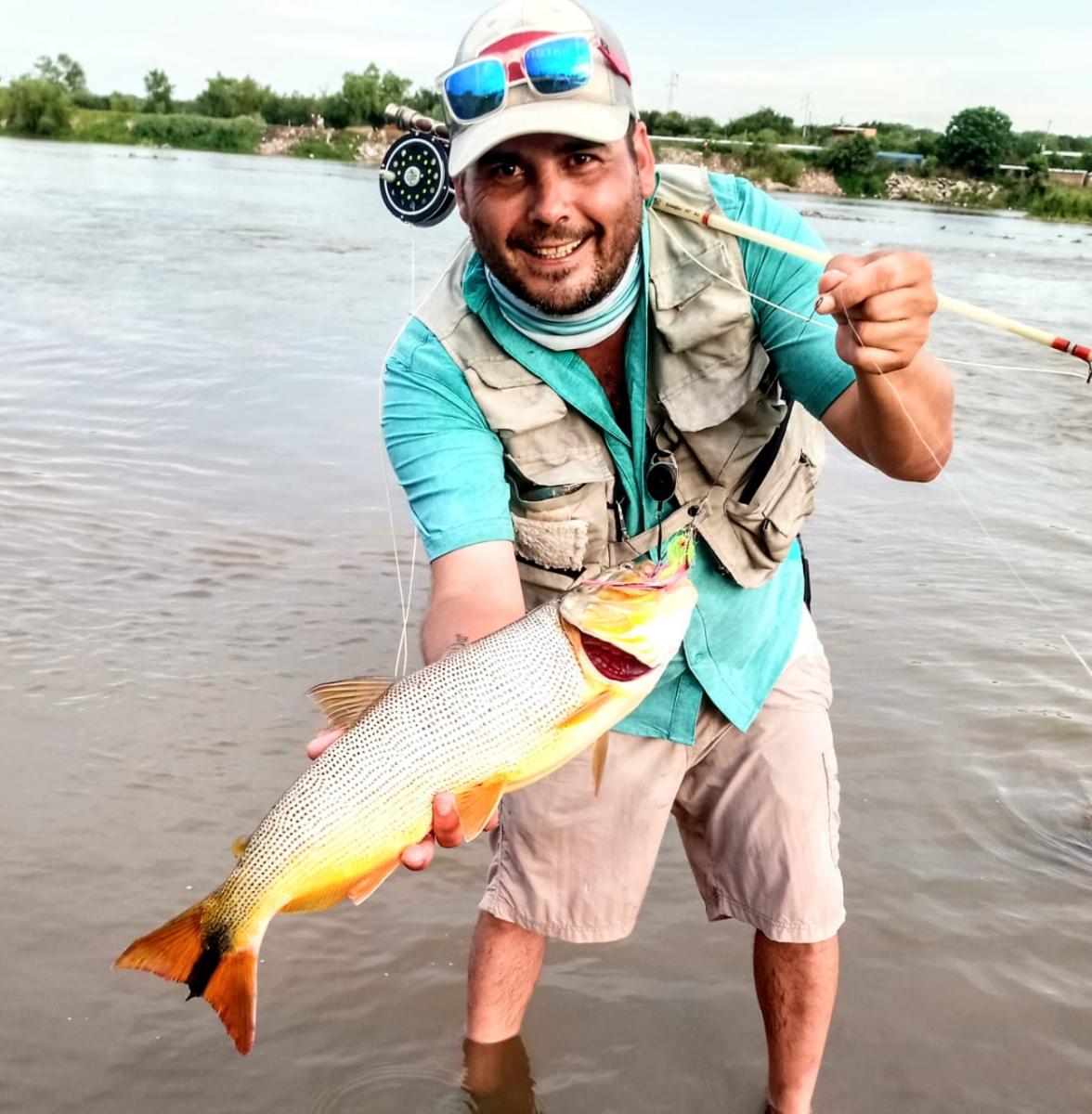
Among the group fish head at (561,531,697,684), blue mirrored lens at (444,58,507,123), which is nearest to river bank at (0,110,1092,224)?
blue mirrored lens at (444,58,507,123)

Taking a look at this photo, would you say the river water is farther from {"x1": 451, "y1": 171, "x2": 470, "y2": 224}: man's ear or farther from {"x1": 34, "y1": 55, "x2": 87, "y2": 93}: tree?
{"x1": 34, "y1": 55, "x2": 87, "y2": 93}: tree

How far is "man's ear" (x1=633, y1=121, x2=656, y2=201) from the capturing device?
3.05 metres

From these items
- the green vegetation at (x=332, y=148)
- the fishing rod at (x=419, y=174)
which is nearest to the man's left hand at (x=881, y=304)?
the fishing rod at (x=419, y=174)

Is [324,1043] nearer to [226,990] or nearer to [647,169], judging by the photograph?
[226,990]

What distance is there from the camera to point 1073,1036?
11.4ft

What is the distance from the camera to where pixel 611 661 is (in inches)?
87.5

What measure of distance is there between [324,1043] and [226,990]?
4.09ft

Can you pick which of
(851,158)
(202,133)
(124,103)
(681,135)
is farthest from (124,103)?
(851,158)

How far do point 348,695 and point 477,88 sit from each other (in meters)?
1.55

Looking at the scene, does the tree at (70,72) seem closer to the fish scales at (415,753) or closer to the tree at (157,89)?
the tree at (157,89)

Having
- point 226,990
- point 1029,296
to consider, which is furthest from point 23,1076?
point 1029,296

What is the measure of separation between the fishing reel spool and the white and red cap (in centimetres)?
69

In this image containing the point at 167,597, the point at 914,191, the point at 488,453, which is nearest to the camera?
the point at 488,453

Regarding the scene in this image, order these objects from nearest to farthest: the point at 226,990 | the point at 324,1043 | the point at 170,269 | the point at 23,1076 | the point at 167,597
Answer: the point at 226,990, the point at 23,1076, the point at 324,1043, the point at 167,597, the point at 170,269
